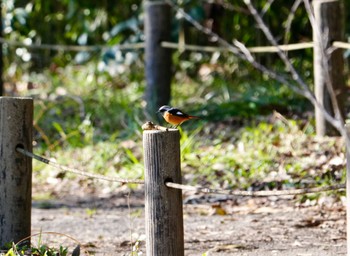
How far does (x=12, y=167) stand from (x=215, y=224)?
4.99 ft

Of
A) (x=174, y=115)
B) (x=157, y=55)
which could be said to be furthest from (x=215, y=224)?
(x=157, y=55)

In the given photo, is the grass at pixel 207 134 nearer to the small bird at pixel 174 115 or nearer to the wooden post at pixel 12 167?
the small bird at pixel 174 115

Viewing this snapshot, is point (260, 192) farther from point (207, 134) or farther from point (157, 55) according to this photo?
point (157, 55)

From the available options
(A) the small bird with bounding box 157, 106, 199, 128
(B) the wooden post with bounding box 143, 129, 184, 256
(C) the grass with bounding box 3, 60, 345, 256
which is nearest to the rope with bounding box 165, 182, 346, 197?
(B) the wooden post with bounding box 143, 129, 184, 256

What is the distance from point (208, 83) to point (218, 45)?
0.69 m

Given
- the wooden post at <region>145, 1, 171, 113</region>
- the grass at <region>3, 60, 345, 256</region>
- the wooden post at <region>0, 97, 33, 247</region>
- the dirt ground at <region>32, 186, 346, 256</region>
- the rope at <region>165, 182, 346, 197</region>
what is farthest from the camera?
the wooden post at <region>145, 1, 171, 113</region>

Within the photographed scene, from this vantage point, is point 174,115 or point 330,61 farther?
point 330,61

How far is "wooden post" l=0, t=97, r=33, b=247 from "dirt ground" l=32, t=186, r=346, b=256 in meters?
0.28

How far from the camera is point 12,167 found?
404cm

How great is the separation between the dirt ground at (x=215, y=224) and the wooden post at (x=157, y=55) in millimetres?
1725

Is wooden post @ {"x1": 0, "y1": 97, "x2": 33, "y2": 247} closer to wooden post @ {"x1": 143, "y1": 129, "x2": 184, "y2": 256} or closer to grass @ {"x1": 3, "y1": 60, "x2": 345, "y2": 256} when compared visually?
wooden post @ {"x1": 143, "y1": 129, "x2": 184, "y2": 256}

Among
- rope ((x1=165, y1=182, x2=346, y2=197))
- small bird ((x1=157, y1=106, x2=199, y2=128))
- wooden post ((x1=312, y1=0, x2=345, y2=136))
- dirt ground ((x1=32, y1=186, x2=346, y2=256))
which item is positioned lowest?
dirt ground ((x1=32, y1=186, x2=346, y2=256))

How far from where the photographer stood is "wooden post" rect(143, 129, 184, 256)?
325 centimetres

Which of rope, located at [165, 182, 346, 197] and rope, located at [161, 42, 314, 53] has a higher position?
rope, located at [161, 42, 314, 53]
